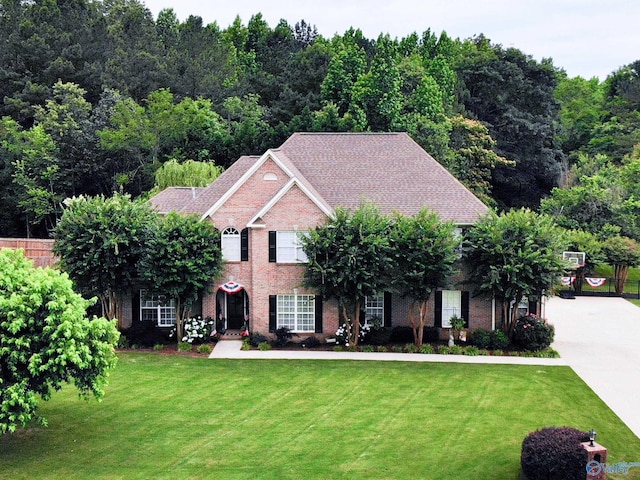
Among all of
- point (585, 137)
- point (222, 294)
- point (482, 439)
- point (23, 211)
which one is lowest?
point (482, 439)

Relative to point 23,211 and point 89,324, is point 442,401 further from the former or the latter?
point 23,211

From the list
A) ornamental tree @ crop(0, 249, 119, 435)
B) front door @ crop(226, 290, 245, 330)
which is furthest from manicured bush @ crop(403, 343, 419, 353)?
ornamental tree @ crop(0, 249, 119, 435)

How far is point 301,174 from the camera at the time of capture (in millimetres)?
38000

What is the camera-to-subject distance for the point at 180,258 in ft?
109

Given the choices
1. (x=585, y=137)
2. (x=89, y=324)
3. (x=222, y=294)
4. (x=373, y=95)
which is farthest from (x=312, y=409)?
(x=585, y=137)

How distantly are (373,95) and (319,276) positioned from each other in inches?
1001

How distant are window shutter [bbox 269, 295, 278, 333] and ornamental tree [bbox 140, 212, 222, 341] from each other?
2675mm

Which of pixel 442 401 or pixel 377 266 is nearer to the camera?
pixel 442 401

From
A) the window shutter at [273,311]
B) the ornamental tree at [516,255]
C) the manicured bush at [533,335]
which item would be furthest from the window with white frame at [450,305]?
the window shutter at [273,311]

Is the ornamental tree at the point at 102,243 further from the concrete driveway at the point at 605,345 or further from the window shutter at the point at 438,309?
the concrete driveway at the point at 605,345

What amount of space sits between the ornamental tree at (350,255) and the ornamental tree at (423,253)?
1.86 feet

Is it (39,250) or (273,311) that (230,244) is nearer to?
(273,311)

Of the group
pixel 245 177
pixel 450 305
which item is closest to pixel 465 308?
pixel 450 305

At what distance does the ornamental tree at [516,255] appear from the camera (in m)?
32.9
